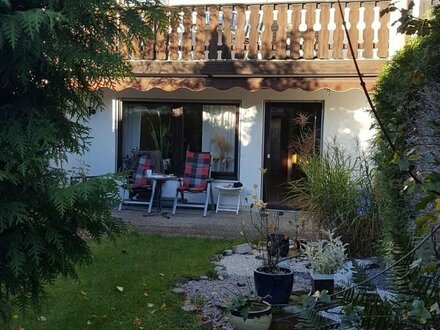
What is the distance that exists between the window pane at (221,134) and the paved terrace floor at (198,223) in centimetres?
121

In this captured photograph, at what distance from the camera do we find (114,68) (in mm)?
2961

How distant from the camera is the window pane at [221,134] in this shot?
11.0 meters

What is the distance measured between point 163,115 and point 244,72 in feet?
8.68

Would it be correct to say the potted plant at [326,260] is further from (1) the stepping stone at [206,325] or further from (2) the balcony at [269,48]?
(2) the balcony at [269,48]

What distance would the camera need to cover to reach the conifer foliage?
99.8 inches

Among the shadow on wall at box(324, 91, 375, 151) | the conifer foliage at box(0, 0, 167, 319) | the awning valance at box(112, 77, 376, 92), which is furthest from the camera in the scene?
the shadow on wall at box(324, 91, 375, 151)

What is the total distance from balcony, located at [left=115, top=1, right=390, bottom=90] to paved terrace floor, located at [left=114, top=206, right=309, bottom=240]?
2.54m

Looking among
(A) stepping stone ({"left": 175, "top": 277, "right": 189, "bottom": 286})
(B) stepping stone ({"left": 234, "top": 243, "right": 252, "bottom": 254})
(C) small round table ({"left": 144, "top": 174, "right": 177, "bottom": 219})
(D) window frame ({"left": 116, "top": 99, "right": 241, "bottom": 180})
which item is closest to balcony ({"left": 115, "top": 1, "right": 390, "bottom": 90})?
(D) window frame ({"left": 116, "top": 99, "right": 241, "bottom": 180})

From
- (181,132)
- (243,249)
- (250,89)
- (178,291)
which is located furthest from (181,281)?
(181,132)

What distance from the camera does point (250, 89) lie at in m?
9.35

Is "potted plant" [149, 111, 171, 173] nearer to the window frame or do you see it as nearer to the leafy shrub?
the window frame

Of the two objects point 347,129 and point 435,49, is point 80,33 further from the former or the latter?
point 347,129

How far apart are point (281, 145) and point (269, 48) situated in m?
2.24

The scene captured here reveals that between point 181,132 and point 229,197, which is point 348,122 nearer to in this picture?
point 229,197
